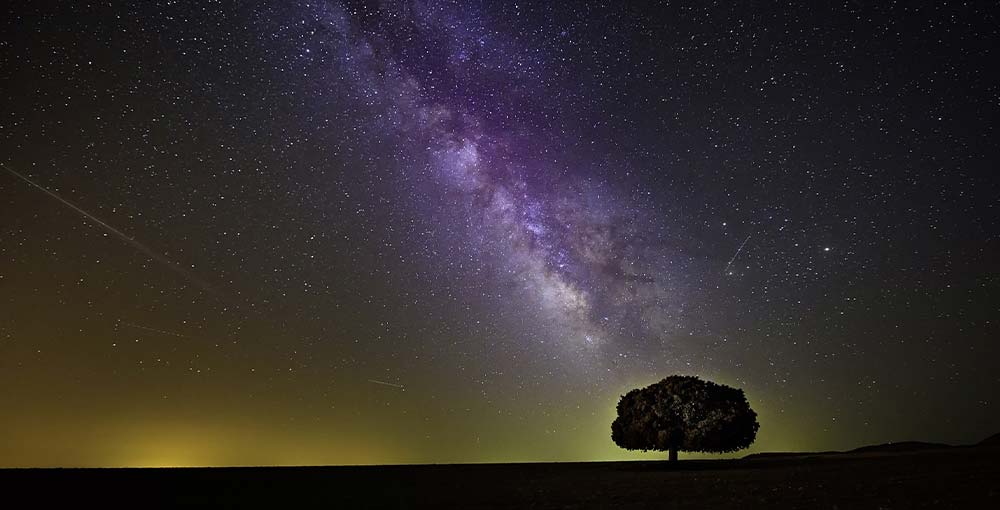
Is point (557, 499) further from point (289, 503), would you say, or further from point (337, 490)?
point (337, 490)

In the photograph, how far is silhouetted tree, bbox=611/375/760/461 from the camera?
50.8m

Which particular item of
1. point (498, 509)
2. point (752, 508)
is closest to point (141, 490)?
point (498, 509)

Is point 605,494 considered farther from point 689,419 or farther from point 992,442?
point 992,442

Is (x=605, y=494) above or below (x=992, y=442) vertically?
below

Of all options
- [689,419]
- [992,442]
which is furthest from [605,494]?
[992,442]

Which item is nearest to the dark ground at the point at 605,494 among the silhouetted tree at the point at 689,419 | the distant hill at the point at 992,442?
the silhouetted tree at the point at 689,419

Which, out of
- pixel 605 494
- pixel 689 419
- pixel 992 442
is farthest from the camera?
pixel 992 442

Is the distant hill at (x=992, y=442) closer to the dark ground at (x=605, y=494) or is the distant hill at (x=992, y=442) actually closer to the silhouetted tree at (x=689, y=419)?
the silhouetted tree at (x=689, y=419)

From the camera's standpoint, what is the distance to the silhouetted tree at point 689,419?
50750 millimetres

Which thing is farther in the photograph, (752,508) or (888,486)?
(888,486)

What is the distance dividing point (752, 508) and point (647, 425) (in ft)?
112

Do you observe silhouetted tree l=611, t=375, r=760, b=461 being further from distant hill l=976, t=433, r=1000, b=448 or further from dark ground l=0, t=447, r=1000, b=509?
distant hill l=976, t=433, r=1000, b=448

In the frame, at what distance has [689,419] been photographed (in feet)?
168

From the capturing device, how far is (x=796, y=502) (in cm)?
1988
